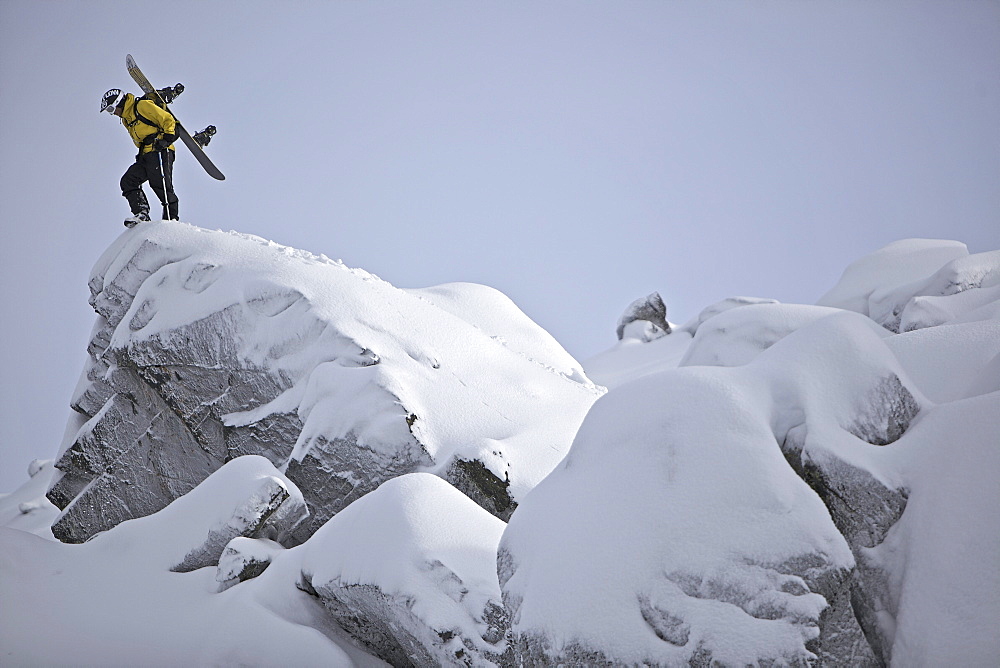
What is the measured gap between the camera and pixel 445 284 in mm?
13625

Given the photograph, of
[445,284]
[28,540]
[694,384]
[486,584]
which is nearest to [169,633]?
[28,540]

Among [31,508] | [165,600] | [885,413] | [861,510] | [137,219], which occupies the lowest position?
[31,508]

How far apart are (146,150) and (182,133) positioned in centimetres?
87

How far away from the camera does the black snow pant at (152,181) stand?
11195mm

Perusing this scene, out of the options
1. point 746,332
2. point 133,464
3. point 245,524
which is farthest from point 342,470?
point 746,332

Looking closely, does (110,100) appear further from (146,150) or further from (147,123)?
(146,150)

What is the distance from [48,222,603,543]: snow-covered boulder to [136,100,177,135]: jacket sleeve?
4.77 feet

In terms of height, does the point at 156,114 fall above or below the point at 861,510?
above

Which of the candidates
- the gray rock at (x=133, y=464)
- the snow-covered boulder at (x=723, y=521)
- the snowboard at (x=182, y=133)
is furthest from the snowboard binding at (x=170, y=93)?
the snow-covered boulder at (x=723, y=521)

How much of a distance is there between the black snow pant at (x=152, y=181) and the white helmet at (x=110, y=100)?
741mm

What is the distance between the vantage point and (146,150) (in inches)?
436

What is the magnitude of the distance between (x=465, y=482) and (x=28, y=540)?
14.0 feet

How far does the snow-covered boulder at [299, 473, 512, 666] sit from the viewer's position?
17.5 feet

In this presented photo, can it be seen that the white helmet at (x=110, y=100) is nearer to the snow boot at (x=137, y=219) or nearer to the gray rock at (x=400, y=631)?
the snow boot at (x=137, y=219)
